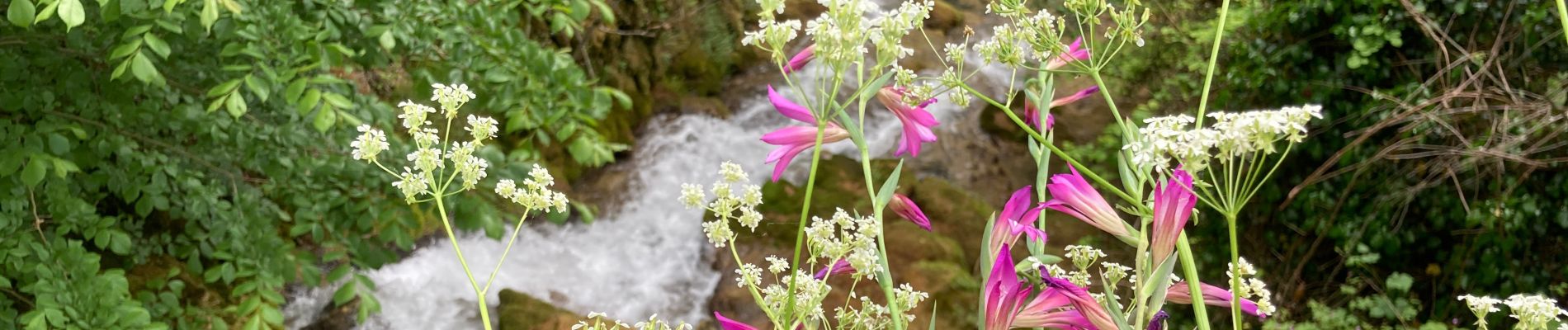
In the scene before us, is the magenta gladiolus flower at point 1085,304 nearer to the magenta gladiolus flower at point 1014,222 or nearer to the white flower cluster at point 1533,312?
the magenta gladiolus flower at point 1014,222

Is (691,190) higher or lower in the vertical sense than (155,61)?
higher

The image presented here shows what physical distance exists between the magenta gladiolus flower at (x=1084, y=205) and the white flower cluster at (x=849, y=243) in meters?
0.10

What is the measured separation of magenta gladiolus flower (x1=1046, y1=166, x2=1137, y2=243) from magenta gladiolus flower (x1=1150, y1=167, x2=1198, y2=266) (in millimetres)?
22

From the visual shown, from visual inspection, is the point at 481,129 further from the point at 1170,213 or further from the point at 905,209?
the point at 1170,213

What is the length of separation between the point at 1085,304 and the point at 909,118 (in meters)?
0.21

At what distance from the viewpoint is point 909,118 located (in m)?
0.74

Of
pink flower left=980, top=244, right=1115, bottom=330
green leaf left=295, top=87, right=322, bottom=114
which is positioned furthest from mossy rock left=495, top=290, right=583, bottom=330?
pink flower left=980, top=244, right=1115, bottom=330

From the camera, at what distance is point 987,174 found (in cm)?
597

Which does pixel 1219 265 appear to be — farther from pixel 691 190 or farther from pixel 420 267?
pixel 691 190

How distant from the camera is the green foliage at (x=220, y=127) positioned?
2.58 m

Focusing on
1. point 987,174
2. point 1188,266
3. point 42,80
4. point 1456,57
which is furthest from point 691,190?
point 987,174

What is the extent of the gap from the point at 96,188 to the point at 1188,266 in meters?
3.22

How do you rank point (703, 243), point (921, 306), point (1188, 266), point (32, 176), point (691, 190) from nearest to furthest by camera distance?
point (1188, 266), point (691, 190), point (32, 176), point (921, 306), point (703, 243)

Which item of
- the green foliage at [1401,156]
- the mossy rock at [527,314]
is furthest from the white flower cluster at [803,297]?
the mossy rock at [527,314]
